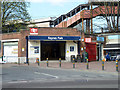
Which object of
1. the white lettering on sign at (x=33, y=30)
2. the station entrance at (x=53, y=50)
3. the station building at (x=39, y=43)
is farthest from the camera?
the station entrance at (x=53, y=50)

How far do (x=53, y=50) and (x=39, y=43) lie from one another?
4.08m

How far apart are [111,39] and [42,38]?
13.2m

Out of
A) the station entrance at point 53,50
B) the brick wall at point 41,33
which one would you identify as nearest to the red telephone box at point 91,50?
the brick wall at point 41,33

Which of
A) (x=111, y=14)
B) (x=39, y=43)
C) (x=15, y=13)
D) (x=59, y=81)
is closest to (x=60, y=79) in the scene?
(x=59, y=81)

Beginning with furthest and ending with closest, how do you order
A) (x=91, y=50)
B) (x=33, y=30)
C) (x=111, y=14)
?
(x=91, y=50)
(x=33, y=30)
(x=111, y=14)

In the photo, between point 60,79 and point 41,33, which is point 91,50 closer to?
point 41,33

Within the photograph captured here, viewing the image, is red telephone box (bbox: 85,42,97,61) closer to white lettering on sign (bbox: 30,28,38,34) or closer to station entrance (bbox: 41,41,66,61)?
station entrance (bbox: 41,41,66,61)

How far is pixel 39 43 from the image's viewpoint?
28.5m

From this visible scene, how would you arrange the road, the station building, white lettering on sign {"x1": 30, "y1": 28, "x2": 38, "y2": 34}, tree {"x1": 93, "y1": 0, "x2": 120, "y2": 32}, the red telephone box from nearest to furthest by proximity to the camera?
1. the road
2. tree {"x1": 93, "y1": 0, "x2": 120, "y2": 32}
3. white lettering on sign {"x1": 30, "y1": 28, "x2": 38, "y2": 34}
4. the station building
5. the red telephone box

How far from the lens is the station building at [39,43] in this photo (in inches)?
1096

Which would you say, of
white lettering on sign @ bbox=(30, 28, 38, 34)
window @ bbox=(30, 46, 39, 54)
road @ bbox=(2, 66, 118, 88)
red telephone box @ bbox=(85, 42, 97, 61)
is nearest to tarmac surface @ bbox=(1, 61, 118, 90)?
road @ bbox=(2, 66, 118, 88)

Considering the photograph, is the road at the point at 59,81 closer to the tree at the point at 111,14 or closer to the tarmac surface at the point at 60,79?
the tarmac surface at the point at 60,79

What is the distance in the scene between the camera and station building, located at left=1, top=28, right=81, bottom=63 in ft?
91.3

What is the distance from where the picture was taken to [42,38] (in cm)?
2761
